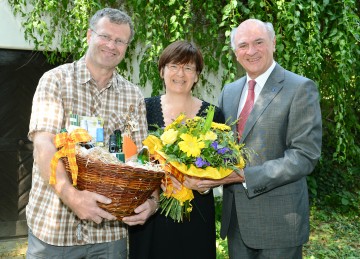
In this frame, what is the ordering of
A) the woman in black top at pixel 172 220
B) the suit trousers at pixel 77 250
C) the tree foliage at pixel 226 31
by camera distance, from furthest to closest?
the tree foliage at pixel 226 31 → the woman in black top at pixel 172 220 → the suit trousers at pixel 77 250

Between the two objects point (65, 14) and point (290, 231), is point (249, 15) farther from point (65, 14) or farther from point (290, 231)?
point (290, 231)

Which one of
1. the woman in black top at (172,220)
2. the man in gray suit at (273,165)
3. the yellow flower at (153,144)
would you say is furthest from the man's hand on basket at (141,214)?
the woman in black top at (172,220)

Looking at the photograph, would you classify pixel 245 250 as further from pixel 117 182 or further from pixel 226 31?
pixel 226 31

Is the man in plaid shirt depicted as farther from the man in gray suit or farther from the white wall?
the white wall

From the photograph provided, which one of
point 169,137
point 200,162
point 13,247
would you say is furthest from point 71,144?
point 13,247

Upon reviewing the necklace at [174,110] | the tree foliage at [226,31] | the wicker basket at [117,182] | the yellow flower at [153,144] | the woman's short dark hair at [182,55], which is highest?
the tree foliage at [226,31]

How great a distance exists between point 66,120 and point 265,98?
3.77ft

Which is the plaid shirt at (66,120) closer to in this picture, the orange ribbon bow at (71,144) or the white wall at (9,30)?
the orange ribbon bow at (71,144)

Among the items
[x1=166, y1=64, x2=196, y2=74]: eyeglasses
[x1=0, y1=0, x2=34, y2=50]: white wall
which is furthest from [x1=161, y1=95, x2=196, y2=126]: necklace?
[x1=0, y1=0, x2=34, y2=50]: white wall

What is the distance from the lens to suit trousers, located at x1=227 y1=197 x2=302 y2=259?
7.80ft

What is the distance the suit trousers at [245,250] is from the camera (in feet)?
7.80

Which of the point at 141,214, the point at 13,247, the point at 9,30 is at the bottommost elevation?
the point at 13,247

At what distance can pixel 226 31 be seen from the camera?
4172 mm

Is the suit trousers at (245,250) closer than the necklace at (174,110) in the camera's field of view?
Yes
